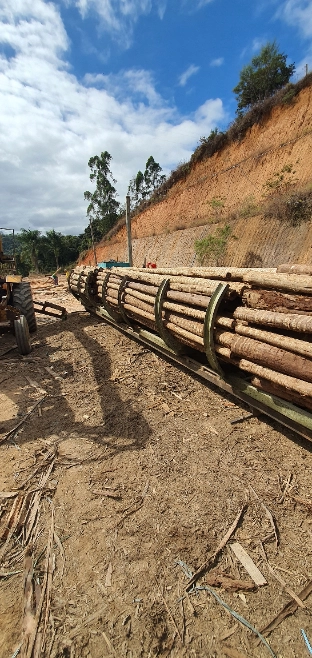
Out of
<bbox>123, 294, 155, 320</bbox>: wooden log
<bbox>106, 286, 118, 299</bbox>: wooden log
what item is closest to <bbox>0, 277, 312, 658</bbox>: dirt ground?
<bbox>123, 294, 155, 320</bbox>: wooden log

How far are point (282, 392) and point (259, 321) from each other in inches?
27.2

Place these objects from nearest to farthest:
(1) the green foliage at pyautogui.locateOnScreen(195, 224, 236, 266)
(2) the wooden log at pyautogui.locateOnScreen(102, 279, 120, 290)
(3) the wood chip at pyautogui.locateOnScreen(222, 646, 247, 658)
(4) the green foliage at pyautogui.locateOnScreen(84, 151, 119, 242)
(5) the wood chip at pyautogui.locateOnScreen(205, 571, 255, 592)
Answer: (3) the wood chip at pyautogui.locateOnScreen(222, 646, 247, 658) < (5) the wood chip at pyautogui.locateOnScreen(205, 571, 255, 592) < (2) the wooden log at pyautogui.locateOnScreen(102, 279, 120, 290) < (1) the green foliage at pyautogui.locateOnScreen(195, 224, 236, 266) < (4) the green foliage at pyautogui.locateOnScreen(84, 151, 119, 242)

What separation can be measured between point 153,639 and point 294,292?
2636 mm

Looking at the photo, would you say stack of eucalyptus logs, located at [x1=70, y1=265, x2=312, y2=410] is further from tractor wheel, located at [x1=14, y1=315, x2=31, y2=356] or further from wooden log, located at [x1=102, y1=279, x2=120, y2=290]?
tractor wheel, located at [x1=14, y1=315, x2=31, y2=356]

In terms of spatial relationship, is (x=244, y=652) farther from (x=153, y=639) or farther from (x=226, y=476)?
(x=226, y=476)

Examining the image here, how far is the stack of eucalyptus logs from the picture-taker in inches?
104

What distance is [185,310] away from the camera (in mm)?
4234

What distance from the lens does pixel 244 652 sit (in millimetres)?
1686

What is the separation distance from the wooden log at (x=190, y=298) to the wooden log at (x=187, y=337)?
0.39 meters

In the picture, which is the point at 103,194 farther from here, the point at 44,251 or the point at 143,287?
the point at 143,287

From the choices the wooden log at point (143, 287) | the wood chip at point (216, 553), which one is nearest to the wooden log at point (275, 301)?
the wood chip at point (216, 553)

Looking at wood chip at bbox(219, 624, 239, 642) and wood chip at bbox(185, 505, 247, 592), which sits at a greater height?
wood chip at bbox(185, 505, 247, 592)

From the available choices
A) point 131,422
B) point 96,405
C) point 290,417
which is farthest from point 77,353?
point 290,417

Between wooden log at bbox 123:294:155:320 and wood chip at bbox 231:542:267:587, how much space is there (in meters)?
3.67
